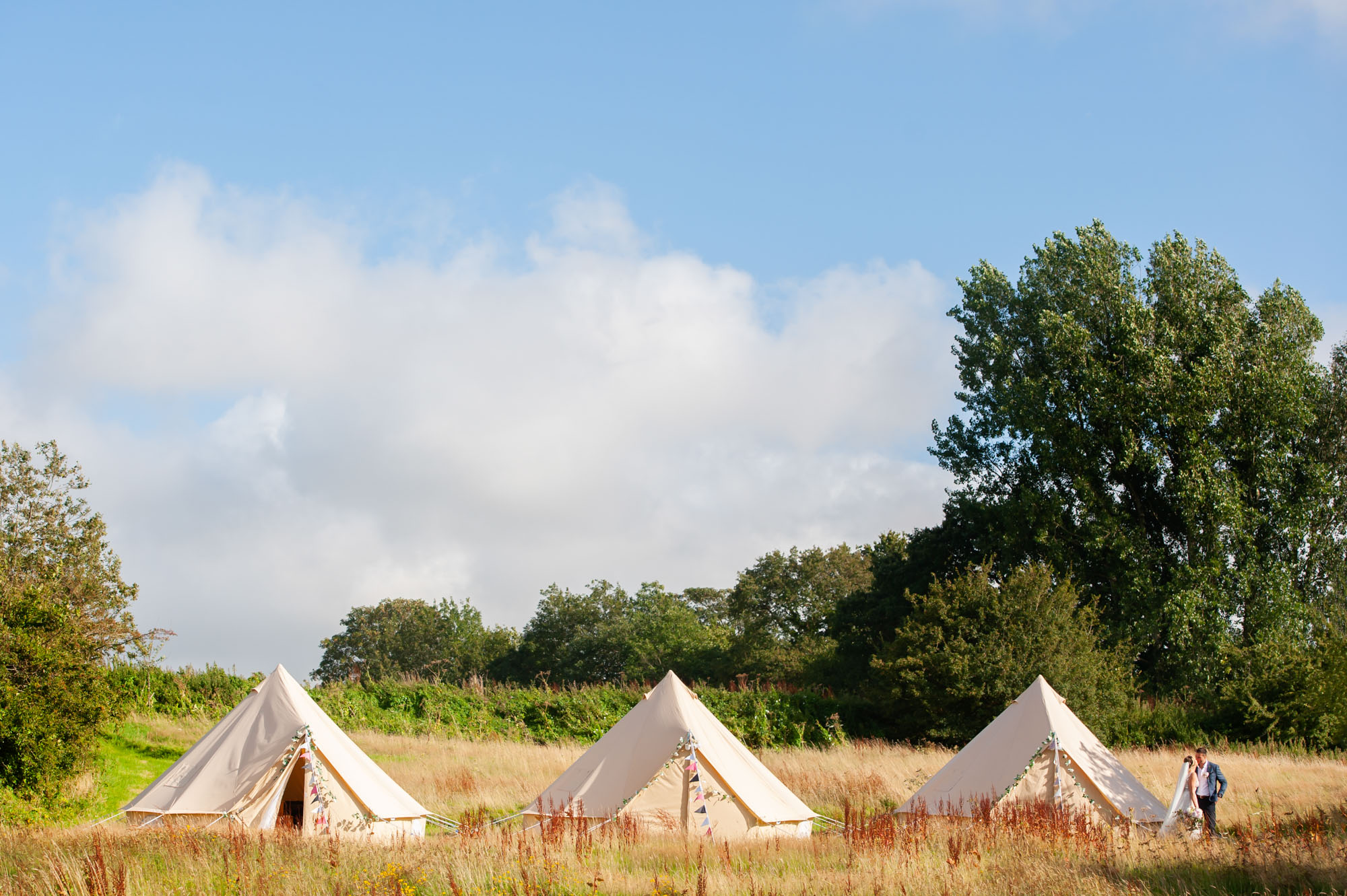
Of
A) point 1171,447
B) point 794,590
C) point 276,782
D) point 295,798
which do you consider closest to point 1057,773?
point 276,782

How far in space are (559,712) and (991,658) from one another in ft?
34.4

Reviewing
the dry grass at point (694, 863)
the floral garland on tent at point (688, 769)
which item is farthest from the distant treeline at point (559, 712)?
the dry grass at point (694, 863)

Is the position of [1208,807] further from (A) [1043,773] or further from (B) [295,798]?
(B) [295,798]

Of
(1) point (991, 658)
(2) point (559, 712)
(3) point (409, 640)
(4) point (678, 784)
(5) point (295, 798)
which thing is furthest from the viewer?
(3) point (409, 640)

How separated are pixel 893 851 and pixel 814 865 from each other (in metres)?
0.74

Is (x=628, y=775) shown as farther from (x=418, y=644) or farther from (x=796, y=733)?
(x=418, y=644)

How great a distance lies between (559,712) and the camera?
25.8 meters

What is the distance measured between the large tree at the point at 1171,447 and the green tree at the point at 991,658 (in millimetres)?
3478

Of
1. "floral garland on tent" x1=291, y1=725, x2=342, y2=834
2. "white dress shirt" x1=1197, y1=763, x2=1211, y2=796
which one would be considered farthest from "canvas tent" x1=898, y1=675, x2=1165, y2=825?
"floral garland on tent" x1=291, y1=725, x2=342, y2=834

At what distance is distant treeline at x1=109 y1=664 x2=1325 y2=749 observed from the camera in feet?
78.8

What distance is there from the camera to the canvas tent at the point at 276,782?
12.4 m

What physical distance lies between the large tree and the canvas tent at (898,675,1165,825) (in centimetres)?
1356

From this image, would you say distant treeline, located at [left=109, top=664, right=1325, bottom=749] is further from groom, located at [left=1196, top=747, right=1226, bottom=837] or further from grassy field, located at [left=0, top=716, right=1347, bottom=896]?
grassy field, located at [left=0, top=716, right=1347, bottom=896]

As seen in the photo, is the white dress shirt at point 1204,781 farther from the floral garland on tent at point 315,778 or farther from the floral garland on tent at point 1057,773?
the floral garland on tent at point 315,778
